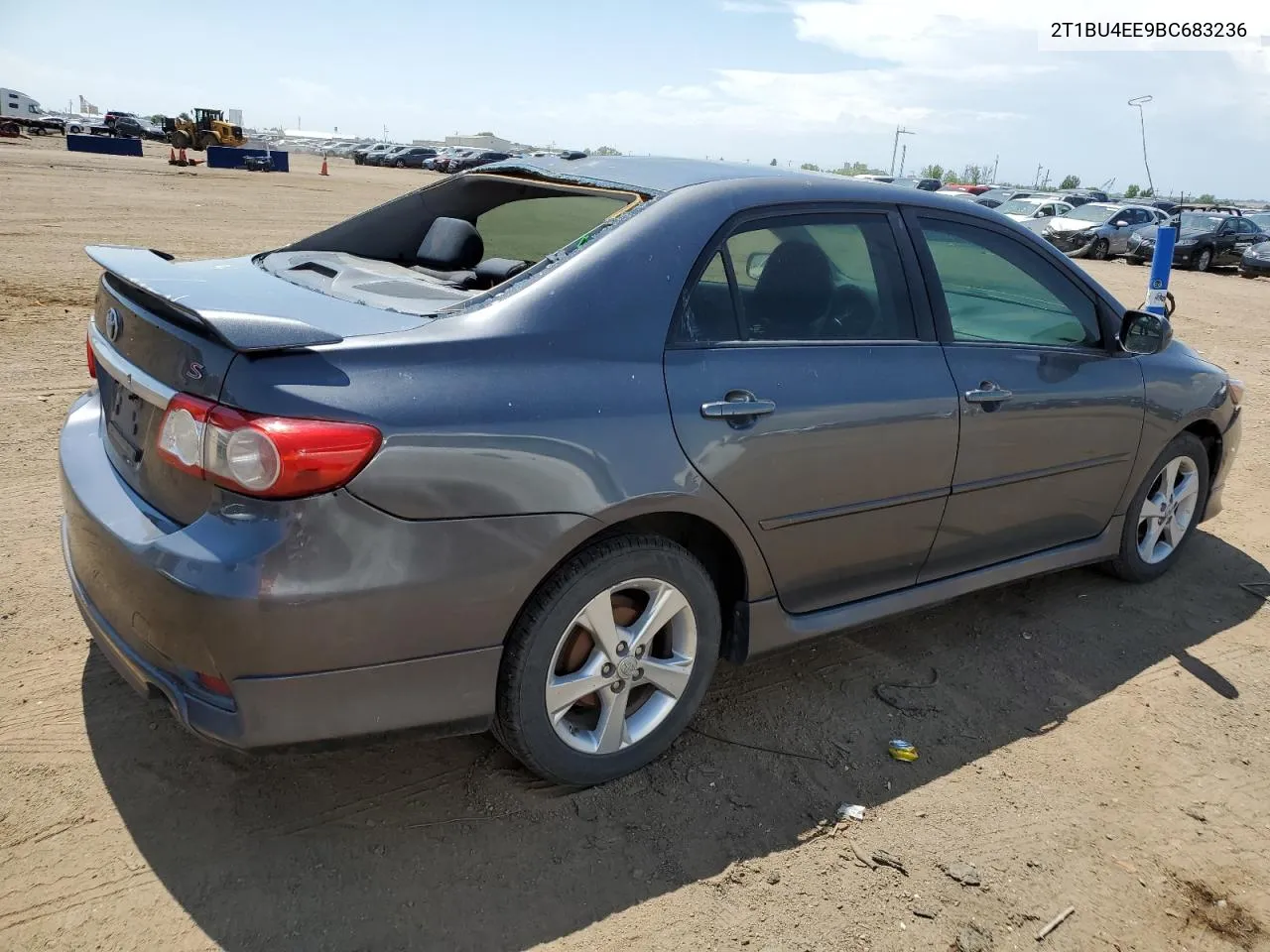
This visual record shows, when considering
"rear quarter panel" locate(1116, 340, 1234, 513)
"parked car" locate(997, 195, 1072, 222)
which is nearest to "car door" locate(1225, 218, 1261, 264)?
"parked car" locate(997, 195, 1072, 222)

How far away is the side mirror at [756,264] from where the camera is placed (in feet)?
9.83

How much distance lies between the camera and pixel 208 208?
20344mm

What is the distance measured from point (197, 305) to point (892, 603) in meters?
2.33

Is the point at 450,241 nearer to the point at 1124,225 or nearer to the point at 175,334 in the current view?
the point at 175,334

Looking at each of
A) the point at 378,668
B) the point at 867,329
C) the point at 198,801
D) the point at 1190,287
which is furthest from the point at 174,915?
the point at 1190,287

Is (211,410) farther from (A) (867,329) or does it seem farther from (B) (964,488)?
(B) (964,488)

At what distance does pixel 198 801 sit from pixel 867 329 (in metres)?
2.40

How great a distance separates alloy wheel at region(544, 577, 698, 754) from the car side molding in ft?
0.84

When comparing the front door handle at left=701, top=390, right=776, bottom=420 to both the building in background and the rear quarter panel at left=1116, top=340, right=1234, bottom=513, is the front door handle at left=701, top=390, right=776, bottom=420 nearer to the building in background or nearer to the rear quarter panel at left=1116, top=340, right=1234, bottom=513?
the rear quarter panel at left=1116, top=340, right=1234, bottom=513

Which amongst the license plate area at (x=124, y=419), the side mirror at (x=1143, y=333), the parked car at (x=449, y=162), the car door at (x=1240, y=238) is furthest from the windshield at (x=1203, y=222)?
the parked car at (x=449, y=162)

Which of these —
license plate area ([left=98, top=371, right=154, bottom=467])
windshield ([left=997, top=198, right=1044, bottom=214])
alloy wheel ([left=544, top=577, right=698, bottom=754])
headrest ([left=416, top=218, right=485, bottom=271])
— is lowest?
alloy wheel ([left=544, top=577, right=698, bottom=754])

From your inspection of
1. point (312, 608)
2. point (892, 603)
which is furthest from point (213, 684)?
point (892, 603)

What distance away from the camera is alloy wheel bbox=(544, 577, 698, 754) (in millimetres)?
2658

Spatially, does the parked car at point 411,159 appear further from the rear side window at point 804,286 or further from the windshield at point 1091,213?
the rear side window at point 804,286
